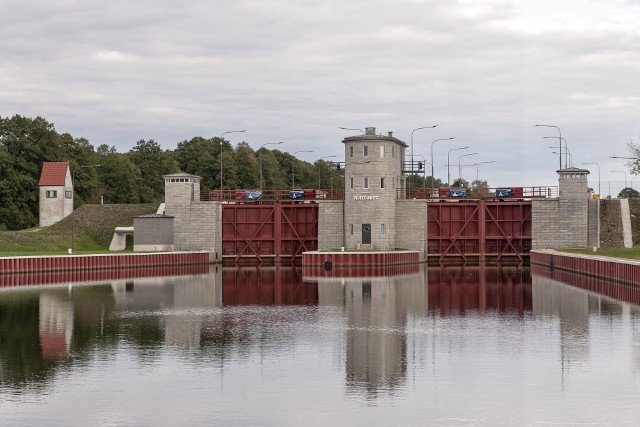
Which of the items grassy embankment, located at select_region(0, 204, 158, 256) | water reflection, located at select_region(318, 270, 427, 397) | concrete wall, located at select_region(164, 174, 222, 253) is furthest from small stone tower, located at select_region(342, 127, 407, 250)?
grassy embankment, located at select_region(0, 204, 158, 256)

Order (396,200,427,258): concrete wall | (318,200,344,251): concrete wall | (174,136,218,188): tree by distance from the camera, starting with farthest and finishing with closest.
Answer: (174,136,218,188): tree
(396,200,427,258): concrete wall
(318,200,344,251): concrete wall

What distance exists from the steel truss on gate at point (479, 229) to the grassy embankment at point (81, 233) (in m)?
33.8

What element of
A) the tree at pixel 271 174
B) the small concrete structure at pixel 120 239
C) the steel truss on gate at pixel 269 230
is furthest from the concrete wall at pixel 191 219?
the tree at pixel 271 174

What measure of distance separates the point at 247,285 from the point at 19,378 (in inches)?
1507

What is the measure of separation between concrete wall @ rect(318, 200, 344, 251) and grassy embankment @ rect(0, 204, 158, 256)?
2223 cm

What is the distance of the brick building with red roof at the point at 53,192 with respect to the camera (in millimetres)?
121875

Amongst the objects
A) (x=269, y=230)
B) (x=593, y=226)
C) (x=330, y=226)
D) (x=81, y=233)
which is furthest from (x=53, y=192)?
(x=593, y=226)

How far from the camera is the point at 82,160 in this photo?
14438 centimetres

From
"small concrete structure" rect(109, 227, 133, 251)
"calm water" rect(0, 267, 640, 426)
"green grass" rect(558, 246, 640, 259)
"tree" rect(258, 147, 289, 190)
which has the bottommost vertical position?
"calm water" rect(0, 267, 640, 426)

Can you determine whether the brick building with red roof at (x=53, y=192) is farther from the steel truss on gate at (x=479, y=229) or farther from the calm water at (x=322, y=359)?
the calm water at (x=322, y=359)

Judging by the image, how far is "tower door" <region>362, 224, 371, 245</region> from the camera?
9219cm

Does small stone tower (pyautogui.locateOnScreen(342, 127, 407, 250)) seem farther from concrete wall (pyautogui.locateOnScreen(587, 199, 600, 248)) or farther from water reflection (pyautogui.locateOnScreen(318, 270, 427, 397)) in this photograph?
concrete wall (pyautogui.locateOnScreen(587, 199, 600, 248))

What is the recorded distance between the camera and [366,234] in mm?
92312

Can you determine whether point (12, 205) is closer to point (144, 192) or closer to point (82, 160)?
point (82, 160)
